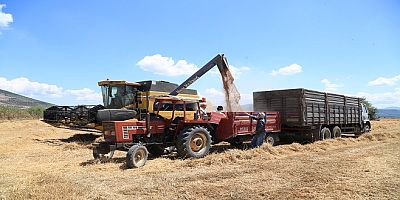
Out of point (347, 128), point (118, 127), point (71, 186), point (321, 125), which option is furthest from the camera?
point (347, 128)

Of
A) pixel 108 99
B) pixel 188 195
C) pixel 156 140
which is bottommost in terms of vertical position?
pixel 188 195

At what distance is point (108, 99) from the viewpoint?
15.0 metres

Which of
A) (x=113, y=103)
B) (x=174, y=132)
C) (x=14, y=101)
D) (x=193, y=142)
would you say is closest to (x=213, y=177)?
(x=193, y=142)

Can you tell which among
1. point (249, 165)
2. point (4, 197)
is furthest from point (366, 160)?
point (4, 197)

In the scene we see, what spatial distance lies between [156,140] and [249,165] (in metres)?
3.30

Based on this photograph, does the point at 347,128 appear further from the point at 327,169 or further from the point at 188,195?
the point at 188,195

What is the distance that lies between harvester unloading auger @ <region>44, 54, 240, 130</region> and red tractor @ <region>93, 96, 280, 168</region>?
3.88ft

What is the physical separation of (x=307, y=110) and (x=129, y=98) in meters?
7.83

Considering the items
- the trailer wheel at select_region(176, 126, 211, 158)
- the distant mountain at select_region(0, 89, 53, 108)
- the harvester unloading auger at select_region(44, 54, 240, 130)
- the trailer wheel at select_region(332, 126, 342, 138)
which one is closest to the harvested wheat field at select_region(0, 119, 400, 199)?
the trailer wheel at select_region(176, 126, 211, 158)

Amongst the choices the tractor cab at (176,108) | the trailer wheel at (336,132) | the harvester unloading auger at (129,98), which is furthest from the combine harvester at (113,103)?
the trailer wheel at (336,132)

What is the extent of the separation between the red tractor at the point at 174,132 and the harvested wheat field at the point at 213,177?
0.49 meters

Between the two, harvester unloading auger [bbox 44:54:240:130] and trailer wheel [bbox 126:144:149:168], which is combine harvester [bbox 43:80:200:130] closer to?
harvester unloading auger [bbox 44:54:240:130]

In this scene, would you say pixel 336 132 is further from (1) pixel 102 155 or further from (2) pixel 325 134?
(1) pixel 102 155

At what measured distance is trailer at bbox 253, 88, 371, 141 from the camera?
14587 mm
